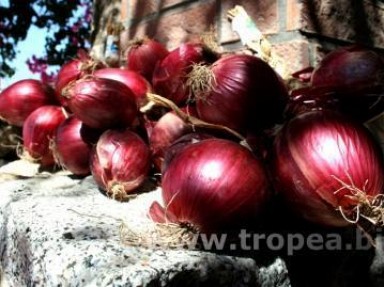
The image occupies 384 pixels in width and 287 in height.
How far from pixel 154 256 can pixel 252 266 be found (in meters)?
0.12

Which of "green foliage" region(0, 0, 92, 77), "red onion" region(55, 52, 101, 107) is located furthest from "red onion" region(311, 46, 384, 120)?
"green foliage" region(0, 0, 92, 77)

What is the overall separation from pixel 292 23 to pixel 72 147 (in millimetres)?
465

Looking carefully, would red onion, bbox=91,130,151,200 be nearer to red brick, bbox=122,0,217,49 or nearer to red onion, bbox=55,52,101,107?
red onion, bbox=55,52,101,107

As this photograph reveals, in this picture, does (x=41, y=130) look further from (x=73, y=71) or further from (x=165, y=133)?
(x=165, y=133)

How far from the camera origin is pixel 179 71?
2.95ft

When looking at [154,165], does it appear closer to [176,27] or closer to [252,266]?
[252,266]

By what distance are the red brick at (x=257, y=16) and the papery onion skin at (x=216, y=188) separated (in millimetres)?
490

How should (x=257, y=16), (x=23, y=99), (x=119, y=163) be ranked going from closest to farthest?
(x=119, y=163) → (x=257, y=16) → (x=23, y=99)

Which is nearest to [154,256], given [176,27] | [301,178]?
[301,178]

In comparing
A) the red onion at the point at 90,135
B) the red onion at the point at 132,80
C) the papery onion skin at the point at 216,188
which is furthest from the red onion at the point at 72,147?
the papery onion skin at the point at 216,188

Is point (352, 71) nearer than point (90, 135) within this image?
Yes

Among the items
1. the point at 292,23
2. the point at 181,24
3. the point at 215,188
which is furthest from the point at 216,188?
the point at 181,24

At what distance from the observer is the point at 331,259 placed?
0.68 meters

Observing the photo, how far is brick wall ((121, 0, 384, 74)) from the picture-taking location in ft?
3.28
